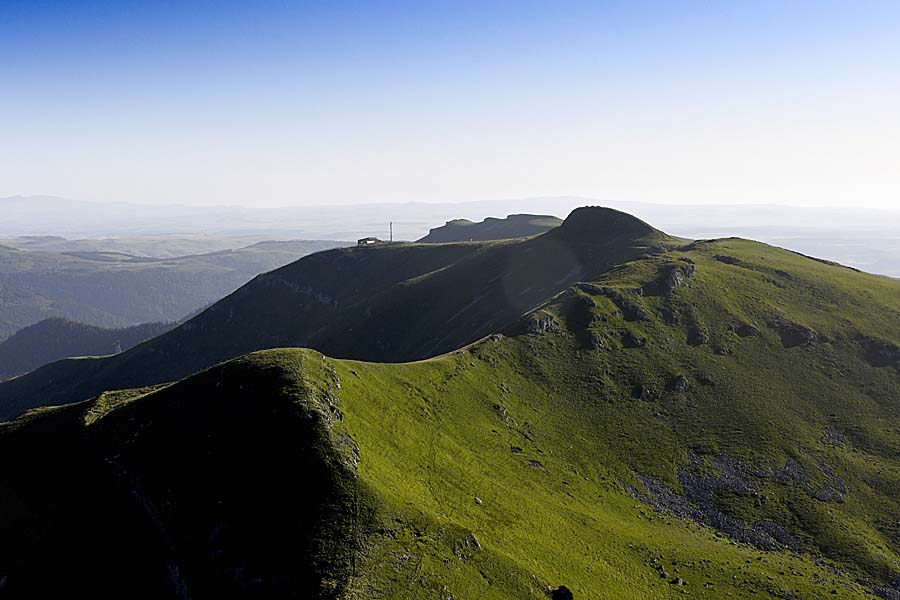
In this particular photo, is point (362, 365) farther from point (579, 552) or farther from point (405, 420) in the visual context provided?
point (579, 552)

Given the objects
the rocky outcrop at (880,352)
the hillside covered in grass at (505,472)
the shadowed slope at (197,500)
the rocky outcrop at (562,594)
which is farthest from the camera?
the rocky outcrop at (880,352)

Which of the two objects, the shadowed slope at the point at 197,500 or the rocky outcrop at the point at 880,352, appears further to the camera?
the rocky outcrop at the point at 880,352

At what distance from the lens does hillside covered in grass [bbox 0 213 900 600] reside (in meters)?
48.1

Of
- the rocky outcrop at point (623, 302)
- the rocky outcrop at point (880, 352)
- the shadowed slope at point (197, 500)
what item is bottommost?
the shadowed slope at point (197, 500)

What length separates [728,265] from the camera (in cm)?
13500

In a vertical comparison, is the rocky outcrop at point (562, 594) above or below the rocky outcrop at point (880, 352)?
below

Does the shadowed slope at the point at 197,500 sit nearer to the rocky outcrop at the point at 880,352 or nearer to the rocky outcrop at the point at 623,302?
the rocky outcrop at the point at 623,302

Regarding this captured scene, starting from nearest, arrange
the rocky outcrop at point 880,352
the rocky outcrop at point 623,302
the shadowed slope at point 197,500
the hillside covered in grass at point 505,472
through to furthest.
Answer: the shadowed slope at point 197,500
the hillside covered in grass at point 505,472
the rocky outcrop at point 880,352
the rocky outcrop at point 623,302

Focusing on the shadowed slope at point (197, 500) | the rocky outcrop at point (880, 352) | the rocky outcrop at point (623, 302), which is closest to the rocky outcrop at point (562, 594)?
the shadowed slope at point (197, 500)

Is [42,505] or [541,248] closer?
[42,505]

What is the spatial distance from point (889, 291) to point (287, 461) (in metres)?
142

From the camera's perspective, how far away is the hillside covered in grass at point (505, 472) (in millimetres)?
48125

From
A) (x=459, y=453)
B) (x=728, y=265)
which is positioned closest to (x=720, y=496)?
(x=459, y=453)

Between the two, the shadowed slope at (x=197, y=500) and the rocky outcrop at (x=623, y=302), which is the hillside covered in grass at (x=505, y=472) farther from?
the rocky outcrop at (x=623, y=302)
